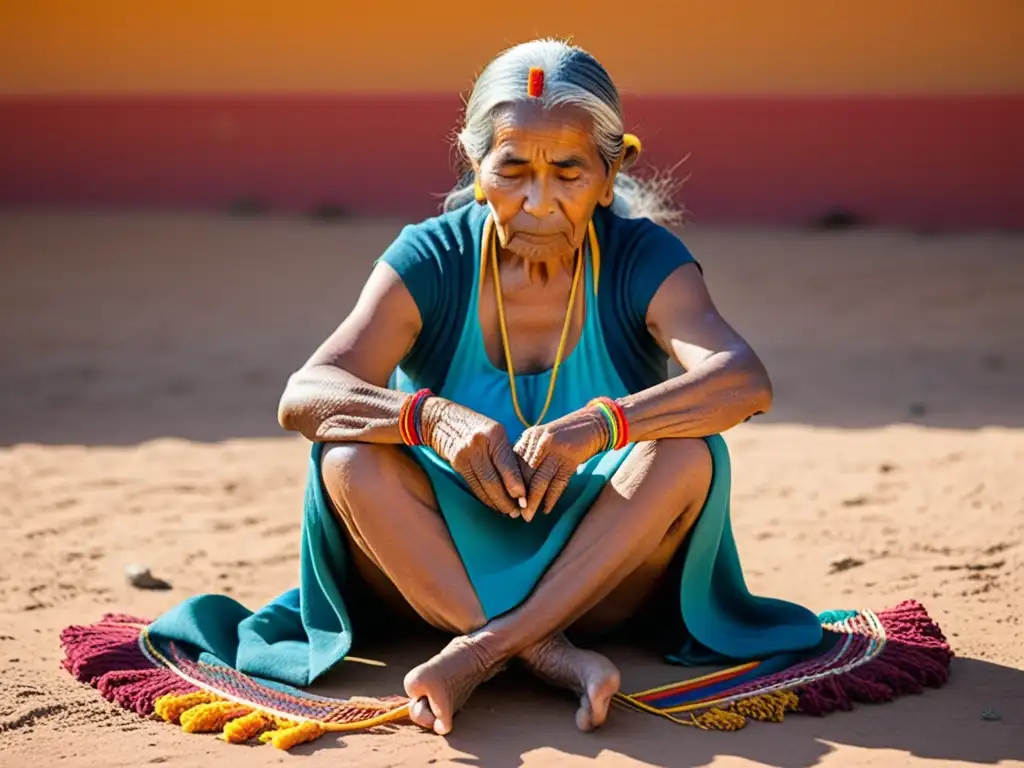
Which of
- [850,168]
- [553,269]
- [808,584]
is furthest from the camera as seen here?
[850,168]

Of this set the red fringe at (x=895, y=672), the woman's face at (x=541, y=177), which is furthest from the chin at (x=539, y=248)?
the red fringe at (x=895, y=672)

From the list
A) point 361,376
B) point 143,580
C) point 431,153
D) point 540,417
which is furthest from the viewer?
point 431,153

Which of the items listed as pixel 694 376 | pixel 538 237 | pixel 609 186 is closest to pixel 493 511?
pixel 694 376

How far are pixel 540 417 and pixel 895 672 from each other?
1131 millimetres

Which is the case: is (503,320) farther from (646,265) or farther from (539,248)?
(646,265)

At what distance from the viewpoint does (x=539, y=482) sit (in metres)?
3.96

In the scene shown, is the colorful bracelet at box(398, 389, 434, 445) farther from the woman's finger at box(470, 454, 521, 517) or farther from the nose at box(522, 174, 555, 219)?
the nose at box(522, 174, 555, 219)

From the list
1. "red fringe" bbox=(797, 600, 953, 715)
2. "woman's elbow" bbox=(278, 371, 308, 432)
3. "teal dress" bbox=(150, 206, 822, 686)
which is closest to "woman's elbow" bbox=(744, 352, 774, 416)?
"teal dress" bbox=(150, 206, 822, 686)

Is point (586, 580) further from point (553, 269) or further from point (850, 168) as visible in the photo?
point (850, 168)

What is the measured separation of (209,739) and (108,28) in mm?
8362

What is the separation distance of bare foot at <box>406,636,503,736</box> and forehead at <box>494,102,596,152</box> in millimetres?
1284

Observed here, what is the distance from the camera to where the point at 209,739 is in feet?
12.7

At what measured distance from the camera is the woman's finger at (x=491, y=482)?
396cm

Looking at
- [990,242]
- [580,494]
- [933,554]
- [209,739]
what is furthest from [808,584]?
[990,242]
